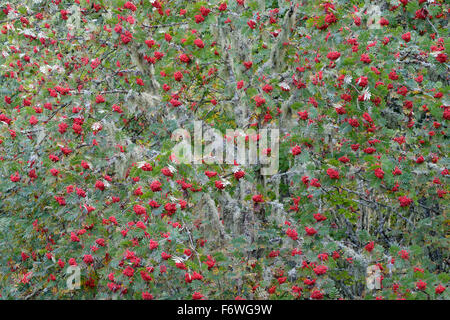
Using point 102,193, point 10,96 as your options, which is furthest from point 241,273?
point 10,96

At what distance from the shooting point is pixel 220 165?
15.6 ft

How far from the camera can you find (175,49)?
472 centimetres

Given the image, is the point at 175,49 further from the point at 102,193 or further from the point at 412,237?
the point at 412,237

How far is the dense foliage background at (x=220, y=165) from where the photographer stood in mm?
3945
